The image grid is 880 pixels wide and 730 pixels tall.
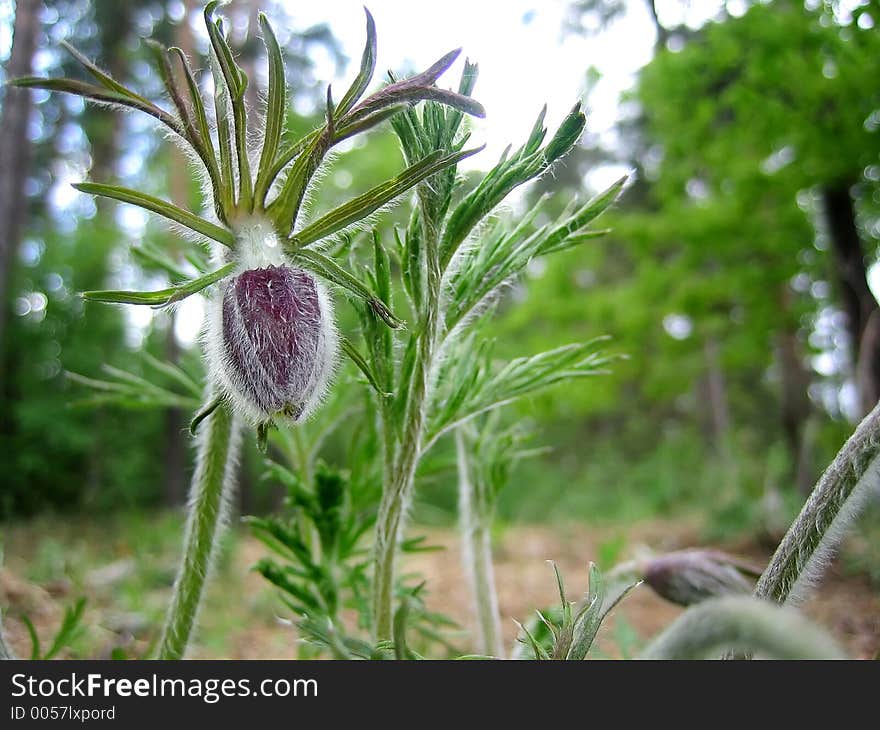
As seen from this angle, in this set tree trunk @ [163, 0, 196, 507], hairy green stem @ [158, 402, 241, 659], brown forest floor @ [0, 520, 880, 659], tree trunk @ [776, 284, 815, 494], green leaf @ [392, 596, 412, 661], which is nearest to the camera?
green leaf @ [392, 596, 412, 661]

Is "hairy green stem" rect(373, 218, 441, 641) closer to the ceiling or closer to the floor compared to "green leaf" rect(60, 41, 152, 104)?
closer to the floor

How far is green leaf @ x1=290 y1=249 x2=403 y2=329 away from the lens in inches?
32.6

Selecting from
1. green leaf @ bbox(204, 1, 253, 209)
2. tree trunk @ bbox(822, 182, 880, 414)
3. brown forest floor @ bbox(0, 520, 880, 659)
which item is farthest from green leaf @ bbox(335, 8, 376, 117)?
tree trunk @ bbox(822, 182, 880, 414)

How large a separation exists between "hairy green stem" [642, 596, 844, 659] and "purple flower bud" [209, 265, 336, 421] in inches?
18.2

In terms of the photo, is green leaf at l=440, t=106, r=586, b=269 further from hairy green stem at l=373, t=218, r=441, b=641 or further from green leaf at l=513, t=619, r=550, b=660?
green leaf at l=513, t=619, r=550, b=660

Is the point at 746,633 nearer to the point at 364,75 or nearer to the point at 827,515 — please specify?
the point at 827,515

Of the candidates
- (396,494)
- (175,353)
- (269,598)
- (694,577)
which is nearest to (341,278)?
(396,494)

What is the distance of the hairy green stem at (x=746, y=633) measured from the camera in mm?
Result: 498

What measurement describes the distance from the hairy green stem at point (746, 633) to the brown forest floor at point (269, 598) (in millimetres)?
464

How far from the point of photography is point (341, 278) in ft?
2.77

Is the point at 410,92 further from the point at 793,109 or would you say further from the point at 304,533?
the point at 793,109

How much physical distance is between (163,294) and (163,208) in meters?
0.10

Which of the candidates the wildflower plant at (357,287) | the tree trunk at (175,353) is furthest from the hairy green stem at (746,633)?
the tree trunk at (175,353)
